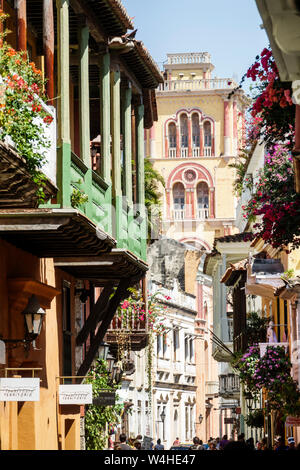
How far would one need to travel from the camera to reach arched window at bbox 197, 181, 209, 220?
9694 centimetres

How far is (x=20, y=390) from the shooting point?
13.6 meters

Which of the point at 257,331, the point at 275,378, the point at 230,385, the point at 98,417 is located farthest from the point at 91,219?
the point at 230,385

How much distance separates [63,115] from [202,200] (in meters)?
83.0

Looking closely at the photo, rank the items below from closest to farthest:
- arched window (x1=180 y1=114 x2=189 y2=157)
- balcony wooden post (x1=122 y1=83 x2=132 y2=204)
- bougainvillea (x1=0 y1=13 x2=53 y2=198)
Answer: bougainvillea (x1=0 y1=13 x2=53 y2=198) → balcony wooden post (x1=122 y1=83 x2=132 y2=204) → arched window (x1=180 y1=114 x2=189 y2=157)

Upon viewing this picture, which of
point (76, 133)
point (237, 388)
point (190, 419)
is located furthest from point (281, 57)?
point (190, 419)

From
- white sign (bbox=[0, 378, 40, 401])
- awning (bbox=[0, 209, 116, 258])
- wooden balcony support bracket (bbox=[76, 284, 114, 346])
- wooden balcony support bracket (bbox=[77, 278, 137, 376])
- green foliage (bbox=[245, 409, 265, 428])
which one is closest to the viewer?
awning (bbox=[0, 209, 116, 258])

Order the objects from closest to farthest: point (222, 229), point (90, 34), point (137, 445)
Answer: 1. point (90, 34)
2. point (137, 445)
3. point (222, 229)

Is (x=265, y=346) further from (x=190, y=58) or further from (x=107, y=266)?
(x=190, y=58)

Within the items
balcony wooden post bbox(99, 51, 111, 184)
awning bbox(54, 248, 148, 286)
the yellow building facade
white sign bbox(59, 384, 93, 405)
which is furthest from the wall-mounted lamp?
the yellow building facade

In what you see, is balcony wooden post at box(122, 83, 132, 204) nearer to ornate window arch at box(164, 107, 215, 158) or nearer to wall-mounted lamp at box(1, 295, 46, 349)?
wall-mounted lamp at box(1, 295, 46, 349)

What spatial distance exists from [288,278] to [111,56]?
1116 cm

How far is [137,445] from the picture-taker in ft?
87.8

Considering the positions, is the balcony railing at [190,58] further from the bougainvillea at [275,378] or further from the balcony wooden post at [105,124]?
the balcony wooden post at [105,124]

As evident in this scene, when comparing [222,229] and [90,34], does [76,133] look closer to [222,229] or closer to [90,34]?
[90,34]
